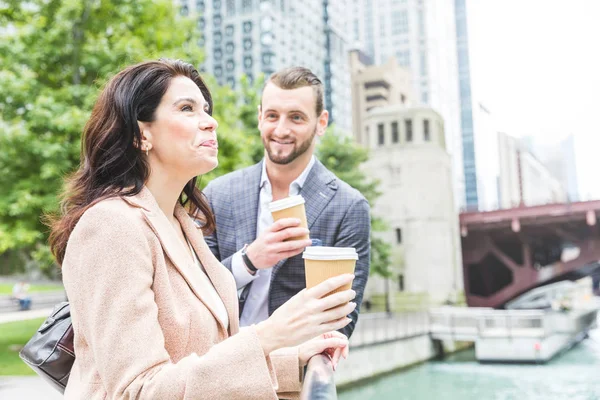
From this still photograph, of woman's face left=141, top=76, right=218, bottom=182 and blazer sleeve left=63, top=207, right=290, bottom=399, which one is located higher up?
woman's face left=141, top=76, right=218, bottom=182

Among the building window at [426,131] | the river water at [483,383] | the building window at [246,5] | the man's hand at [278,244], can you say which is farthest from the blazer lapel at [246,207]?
the building window at [246,5]

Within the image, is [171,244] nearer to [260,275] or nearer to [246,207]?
[260,275]

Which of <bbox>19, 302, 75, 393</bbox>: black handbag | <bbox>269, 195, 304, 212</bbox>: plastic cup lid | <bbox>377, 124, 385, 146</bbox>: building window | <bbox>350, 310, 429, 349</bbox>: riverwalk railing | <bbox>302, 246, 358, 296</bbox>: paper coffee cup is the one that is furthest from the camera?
<bbox>377, 124, 385, 146</bbox>: building window

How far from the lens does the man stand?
7.43ft

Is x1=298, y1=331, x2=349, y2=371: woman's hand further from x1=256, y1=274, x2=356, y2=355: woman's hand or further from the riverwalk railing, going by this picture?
the riverwalk railing

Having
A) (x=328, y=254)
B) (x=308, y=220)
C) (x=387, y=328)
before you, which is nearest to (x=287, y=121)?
(x=308, y=220)

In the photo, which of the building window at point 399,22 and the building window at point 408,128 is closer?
the building window at point 408,128

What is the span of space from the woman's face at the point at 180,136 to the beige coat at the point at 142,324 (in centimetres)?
14

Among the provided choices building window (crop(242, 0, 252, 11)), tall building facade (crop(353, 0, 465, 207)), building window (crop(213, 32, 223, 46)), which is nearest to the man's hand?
building window (crop(242, 0, 252, 11))

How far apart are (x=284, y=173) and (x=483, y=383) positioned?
723 inches

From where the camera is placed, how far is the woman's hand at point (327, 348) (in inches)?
65.2

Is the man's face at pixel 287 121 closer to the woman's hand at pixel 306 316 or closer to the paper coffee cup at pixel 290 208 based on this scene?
the paper coffee cup at pixel 290 208

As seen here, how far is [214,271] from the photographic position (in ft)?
4.96

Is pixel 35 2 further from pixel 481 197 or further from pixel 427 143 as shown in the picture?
pixel 481 197
